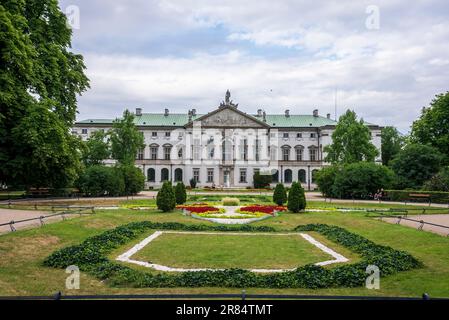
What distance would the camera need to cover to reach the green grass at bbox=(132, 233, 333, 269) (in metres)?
11.0

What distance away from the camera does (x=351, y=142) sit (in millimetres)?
50875

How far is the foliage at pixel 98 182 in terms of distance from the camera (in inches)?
1594

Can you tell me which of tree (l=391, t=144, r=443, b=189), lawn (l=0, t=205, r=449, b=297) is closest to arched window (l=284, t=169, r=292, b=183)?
tree (l=391, t=144, r=443, b=189)

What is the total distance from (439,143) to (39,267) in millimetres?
44581

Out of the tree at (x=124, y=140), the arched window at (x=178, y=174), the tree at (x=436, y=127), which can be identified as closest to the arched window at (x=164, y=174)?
the arched window at (x=178, y=174)

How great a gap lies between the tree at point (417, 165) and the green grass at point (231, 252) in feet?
96.0

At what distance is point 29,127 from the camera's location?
73.9 feet

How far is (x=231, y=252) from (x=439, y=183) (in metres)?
29.5

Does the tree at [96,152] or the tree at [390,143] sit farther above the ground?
the tree at [390,143]

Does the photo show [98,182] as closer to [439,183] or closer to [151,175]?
[439,183]

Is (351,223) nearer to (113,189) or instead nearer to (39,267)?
(39,267)

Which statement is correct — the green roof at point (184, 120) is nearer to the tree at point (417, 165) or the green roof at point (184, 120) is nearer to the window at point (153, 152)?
the window at point (153, 152)

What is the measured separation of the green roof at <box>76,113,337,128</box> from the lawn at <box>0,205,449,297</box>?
57.6 metres
